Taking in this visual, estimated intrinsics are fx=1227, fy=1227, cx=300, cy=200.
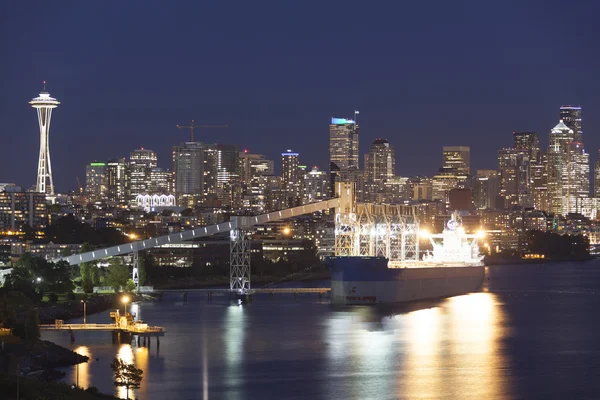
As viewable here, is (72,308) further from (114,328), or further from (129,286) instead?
(114,328)

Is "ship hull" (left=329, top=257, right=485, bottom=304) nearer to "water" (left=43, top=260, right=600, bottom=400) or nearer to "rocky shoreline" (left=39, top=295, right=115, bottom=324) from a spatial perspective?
"water" (left=43, top=260, right=600, bottom=400)

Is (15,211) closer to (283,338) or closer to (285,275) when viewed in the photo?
(285,275)

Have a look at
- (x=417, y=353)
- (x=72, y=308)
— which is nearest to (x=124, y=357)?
(x=417, y=353)

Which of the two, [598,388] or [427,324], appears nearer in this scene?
[598,388]

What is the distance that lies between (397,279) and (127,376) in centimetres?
2941

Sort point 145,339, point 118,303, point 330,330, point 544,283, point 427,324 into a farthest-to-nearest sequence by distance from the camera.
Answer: point 544,283
point 118,303
point 427,324
point 330,330
point 145,339

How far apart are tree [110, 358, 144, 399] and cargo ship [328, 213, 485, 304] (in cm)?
2627

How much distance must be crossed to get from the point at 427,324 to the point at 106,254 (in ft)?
68.2

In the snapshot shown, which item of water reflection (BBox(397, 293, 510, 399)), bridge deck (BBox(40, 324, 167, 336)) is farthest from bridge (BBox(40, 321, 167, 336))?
water reflection (BBox(397, 293, 510, 399))

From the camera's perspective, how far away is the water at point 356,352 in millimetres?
31547

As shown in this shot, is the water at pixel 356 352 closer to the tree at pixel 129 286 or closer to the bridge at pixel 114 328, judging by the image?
the bridge at pixel 114 328

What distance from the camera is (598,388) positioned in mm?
31797

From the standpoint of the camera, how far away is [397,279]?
5875 centimetres

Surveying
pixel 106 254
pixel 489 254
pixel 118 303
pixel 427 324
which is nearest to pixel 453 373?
pixel 427 324
